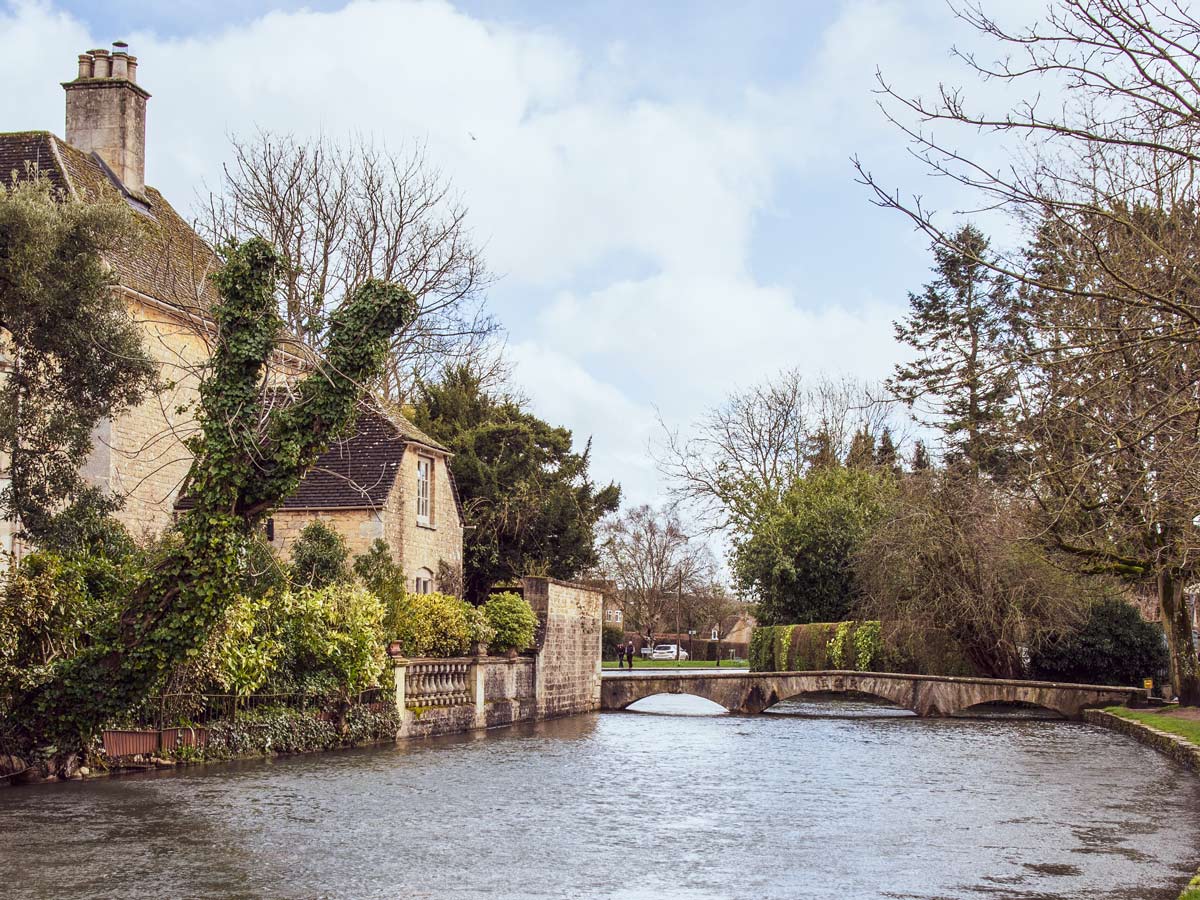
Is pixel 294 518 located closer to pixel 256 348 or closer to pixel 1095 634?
pixel 256 348

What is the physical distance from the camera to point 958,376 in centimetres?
921

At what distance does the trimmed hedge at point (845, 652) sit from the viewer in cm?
3481

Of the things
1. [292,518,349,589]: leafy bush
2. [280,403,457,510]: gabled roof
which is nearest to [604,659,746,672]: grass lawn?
[280,403,457,510]: gabled roof

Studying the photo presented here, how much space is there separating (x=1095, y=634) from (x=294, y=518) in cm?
2053

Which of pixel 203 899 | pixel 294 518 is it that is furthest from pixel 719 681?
pixel 203 899

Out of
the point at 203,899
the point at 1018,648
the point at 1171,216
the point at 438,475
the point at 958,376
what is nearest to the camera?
the point at 203,899

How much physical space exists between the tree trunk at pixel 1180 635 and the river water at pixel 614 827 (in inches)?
216

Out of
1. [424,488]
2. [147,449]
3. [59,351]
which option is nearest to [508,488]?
[424,488]

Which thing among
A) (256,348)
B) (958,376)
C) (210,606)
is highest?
(256,348)

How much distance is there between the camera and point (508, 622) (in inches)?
1073

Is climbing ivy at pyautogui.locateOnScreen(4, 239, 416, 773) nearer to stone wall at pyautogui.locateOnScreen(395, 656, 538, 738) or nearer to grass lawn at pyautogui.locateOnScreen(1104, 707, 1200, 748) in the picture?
stone wall at pyautogui.locateOnScreen(395, 656, 538, 738)

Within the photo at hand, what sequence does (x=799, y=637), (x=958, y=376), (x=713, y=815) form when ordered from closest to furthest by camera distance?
(x=958, y=376) < (x=713, y=815) < (x=799, y=637)

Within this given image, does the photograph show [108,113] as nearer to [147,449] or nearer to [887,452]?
[147,449]

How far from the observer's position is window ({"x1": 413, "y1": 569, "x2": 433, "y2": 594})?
29750 millimetres
